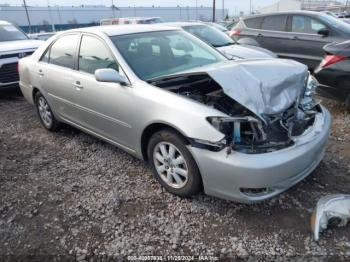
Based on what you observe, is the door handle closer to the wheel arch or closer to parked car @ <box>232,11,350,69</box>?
the wheel arch

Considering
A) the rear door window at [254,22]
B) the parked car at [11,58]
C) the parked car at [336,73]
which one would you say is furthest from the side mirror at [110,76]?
the rear door window at [254,22]

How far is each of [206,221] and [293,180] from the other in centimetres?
83

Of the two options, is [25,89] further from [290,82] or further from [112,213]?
[290,82]

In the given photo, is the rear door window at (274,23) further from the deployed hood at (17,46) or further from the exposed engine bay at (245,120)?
the deployed hood at (17,46)

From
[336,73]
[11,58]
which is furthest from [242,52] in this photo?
[11,58]

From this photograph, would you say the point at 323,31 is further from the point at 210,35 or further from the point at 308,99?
the point at 308,99

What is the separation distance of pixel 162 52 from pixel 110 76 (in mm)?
836

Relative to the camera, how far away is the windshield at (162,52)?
3.60 m

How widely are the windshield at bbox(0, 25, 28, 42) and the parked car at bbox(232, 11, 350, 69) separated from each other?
565cm

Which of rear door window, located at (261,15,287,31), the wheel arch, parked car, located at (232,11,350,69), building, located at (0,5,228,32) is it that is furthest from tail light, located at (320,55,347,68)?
building, located at (0,5,228,32)

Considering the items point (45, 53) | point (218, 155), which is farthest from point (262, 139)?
point (45, 53)

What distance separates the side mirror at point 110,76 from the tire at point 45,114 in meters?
1.98

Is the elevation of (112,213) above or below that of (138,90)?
below

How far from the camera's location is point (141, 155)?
3.52 meters
